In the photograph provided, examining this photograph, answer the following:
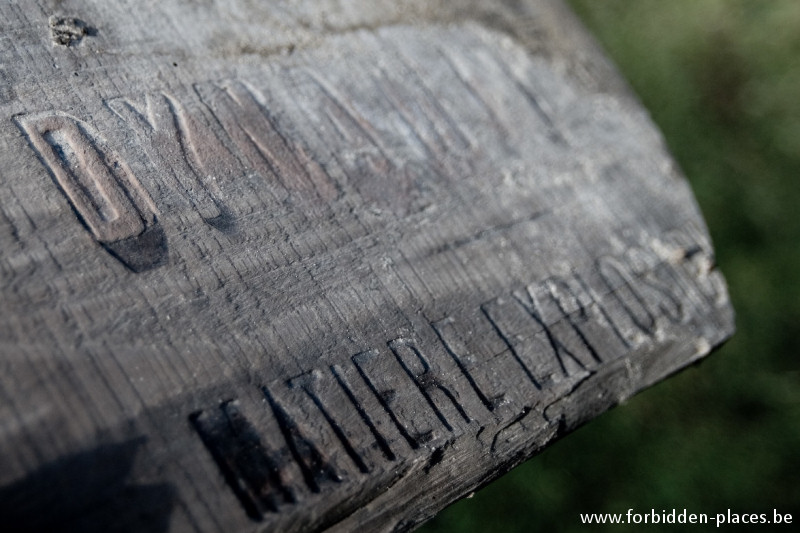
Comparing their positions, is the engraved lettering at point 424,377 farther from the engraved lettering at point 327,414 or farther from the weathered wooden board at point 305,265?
the engraved lettering at point 327,414

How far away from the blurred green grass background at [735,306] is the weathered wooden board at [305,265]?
1348mm

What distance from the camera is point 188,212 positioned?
1.40 meters

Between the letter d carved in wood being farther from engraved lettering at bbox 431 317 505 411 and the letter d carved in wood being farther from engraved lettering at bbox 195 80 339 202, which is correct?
engraved lettering at bbox 431 317 505 411

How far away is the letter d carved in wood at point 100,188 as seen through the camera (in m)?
1.30

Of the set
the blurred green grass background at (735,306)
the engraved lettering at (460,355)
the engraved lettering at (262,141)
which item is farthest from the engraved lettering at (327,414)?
the blurred green grass background at (735,306)

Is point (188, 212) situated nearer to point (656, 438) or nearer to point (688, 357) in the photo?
point (688, 357)

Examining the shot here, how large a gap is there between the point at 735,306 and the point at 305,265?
2.84 meters

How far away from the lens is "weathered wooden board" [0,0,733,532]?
115 cm

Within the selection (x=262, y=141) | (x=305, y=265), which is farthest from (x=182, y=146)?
(x=305, y=265)

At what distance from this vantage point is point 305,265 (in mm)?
1450

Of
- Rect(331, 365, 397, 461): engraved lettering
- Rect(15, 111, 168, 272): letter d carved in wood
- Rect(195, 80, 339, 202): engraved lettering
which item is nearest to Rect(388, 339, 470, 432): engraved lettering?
Rect(331, 365, 397, 461): engraved lettering

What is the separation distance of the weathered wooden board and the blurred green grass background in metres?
1.35

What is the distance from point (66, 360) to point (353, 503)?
549 millimetres

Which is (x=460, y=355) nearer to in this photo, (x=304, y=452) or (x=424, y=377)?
(x=424, y=377)
